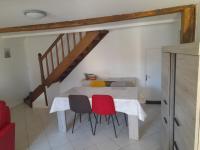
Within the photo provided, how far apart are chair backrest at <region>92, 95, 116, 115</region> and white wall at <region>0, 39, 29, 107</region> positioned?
10.9 ft

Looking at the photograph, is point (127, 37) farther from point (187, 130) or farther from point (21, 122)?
point (187, 130)

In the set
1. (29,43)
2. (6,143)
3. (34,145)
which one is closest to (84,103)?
(34,145)

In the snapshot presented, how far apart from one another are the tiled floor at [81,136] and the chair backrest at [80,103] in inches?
21.8

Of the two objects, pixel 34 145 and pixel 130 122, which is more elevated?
pixel 130 122

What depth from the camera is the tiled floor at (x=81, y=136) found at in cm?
288

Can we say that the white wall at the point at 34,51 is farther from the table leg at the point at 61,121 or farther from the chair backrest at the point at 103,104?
the chair backrest at the point at 103,104

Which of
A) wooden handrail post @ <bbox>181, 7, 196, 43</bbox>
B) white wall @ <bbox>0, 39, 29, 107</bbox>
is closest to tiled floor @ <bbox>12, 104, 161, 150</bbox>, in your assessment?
white wall @ <bbox>0, 39, 29, 107</bbox>

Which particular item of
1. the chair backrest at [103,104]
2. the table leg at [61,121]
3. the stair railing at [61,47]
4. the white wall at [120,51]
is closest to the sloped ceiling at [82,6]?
the chair backrest at [103,104]

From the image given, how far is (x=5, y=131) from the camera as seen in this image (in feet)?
7.63

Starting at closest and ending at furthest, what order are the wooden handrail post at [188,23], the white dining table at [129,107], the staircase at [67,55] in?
the wooden handrail post at [188,23] < the white dining table at [129,107] < the staircase at [67,55]

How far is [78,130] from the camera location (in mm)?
3482

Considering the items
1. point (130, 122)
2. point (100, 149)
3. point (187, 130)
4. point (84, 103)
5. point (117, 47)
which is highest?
point (117, 47)

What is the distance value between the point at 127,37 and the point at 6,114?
3.82m

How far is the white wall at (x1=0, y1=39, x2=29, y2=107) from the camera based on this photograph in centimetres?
492
